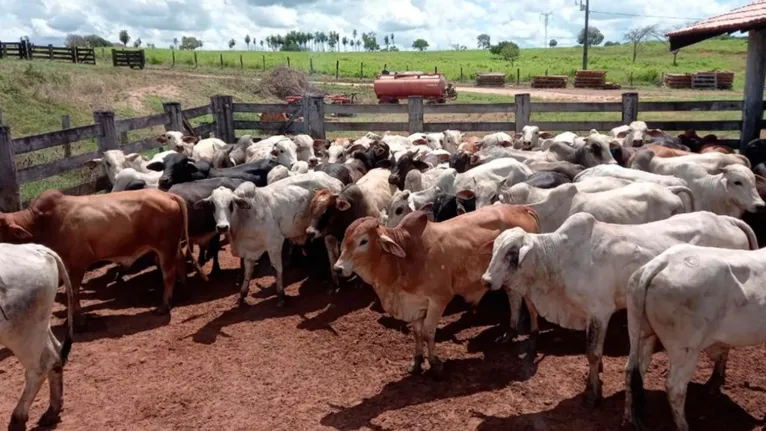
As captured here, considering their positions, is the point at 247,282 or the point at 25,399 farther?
the point at 247,282

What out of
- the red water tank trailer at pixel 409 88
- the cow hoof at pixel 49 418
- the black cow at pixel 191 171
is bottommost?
the cow hoof at pixel 49 418

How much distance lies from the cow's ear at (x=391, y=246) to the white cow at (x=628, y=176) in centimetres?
361

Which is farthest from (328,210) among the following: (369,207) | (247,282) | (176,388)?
(176,388)

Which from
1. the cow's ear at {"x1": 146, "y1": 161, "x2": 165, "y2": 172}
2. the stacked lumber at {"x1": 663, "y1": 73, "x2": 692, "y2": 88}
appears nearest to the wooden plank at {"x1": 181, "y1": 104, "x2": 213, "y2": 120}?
the cow's ear at {"x1": 146, "y1": 161, "x2": 165, "y2": 172}

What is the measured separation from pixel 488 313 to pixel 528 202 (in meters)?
1.43

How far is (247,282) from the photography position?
8766 mm

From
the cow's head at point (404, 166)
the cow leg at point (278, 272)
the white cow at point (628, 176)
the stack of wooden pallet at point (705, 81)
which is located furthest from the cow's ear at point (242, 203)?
the stack of wooden pallet at point (705, 81)

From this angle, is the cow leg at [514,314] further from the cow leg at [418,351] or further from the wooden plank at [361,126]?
the wooden plank at [361,126]

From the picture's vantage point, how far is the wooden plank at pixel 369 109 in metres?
16.3

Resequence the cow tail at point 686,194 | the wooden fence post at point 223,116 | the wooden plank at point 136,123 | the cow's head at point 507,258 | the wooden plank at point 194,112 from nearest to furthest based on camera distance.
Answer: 1. the cow's head at point 507,258
2. the cow tail at point 686,194
3. the wooden plank at point 136,123
4. the wooden plank at point 194,112
5. the wooden fence post at point 223,116

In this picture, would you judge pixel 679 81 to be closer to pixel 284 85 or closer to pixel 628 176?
pixel 284 85

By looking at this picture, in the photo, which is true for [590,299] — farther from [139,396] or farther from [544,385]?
[139,396]

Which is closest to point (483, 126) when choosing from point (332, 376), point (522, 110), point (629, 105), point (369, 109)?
point (522, 110)

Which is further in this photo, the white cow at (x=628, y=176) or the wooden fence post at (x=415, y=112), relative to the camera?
the wooden fence post at (x=415, y=112)
